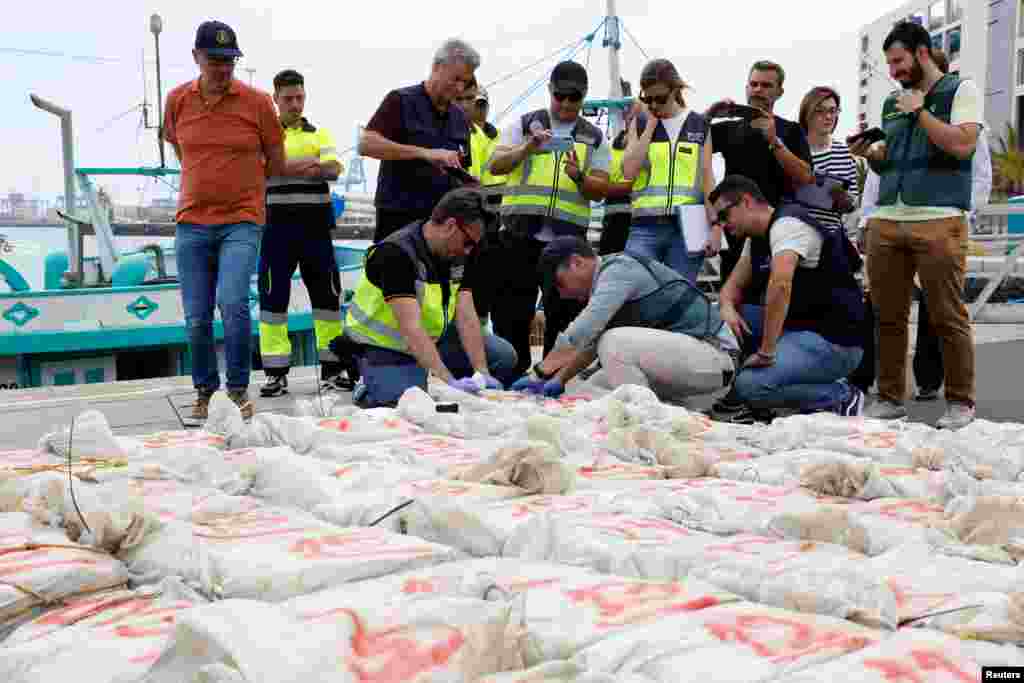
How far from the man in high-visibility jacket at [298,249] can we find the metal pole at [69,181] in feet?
21.1

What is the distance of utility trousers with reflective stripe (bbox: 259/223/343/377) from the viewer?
5.37m

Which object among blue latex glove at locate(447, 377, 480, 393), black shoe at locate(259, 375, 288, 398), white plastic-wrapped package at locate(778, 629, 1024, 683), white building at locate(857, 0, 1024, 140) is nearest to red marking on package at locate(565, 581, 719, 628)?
white plastic-wrapped package at locate(778, 629, 1024, 683)

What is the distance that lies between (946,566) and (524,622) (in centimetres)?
69

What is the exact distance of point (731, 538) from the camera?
189cm

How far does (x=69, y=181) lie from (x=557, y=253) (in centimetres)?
900

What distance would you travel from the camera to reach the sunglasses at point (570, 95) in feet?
15.6

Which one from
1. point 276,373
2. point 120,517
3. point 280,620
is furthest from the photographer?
point 276,373

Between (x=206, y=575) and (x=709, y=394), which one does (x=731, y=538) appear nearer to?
(x=206, y=575)

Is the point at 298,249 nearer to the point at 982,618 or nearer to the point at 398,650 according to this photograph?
the point at 398,650

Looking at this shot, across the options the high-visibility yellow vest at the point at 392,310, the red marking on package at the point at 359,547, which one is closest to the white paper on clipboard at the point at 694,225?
the high-visibility yellow vest at the point at 392,310

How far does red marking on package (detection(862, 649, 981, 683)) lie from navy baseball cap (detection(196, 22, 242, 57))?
373cm

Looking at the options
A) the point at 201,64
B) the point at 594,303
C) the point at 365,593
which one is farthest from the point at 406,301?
the point at 365,593

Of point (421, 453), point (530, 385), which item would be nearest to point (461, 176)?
point (530, 385)

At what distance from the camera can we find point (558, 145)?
4809 millimetres
